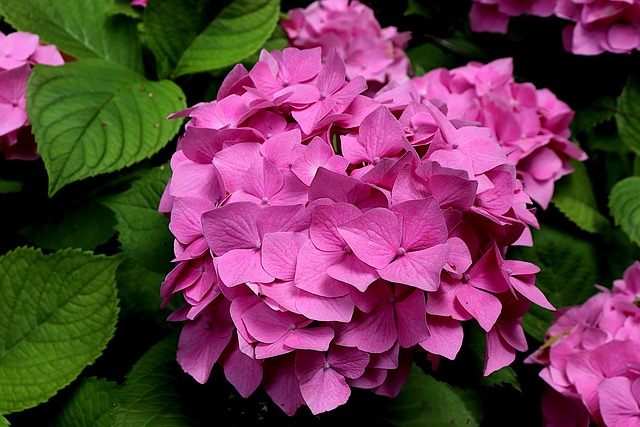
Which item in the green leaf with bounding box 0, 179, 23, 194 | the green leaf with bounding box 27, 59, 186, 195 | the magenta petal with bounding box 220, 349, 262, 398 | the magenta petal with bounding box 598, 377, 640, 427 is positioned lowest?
the magenta petal with bounding box 598, 377, 640, 427

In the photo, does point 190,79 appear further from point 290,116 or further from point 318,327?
point 318,327

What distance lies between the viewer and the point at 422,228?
→ 0.58 meters

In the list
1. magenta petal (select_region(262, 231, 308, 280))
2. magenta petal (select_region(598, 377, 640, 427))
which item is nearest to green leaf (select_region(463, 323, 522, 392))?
magenta petal (select_region(598, 377, 640, 427))

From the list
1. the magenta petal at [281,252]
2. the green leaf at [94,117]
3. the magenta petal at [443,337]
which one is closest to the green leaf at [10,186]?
the green leaf at [94,117]

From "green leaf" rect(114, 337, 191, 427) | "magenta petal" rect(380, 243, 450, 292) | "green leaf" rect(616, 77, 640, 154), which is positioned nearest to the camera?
"magenta petal" rect(380, 243, 450, 292)

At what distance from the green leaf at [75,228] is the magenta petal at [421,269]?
0.53m

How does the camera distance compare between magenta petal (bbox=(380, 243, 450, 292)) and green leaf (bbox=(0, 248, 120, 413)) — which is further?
green leaf (bbox=(0, 248, 120, 413))

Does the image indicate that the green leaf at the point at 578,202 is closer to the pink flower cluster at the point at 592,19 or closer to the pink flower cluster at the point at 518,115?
the pink flower cluster at the point at 518,115

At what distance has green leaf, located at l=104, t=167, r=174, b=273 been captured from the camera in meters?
0.80

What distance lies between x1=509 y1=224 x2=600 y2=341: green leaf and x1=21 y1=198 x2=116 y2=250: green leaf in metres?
0.67

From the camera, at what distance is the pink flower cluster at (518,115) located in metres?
1.06

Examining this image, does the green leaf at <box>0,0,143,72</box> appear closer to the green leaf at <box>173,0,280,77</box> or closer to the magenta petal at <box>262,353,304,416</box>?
the green leaf at <box>173,0,280,77</box>

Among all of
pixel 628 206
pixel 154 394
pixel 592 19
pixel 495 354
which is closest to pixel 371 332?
pixel 495 354

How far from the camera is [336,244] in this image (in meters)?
0.59
